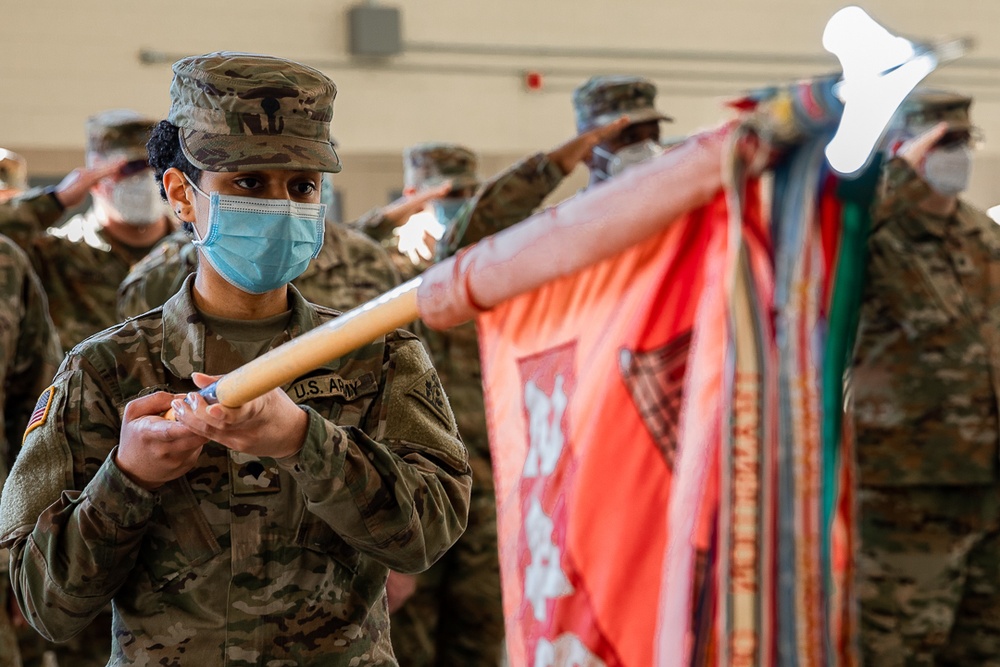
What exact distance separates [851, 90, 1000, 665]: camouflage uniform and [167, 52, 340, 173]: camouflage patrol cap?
2.44m

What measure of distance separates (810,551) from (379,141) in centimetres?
752

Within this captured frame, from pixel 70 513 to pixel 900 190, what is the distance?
2.77 metres

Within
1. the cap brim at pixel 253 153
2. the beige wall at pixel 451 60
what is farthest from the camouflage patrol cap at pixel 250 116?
the beige wall at pixel 451 60

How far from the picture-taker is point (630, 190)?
0.95 m

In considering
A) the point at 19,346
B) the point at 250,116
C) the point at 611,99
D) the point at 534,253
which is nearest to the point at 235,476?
the point at 250,116

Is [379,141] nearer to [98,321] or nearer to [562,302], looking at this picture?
[98,321]

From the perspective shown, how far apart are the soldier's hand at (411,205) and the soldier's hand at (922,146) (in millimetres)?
1798

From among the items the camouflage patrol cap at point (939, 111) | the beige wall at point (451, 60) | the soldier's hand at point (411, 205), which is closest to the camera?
the camouflage patrol cap at point (939, 111)

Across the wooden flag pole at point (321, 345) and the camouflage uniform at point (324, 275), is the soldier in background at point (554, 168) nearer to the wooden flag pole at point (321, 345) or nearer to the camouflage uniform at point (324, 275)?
the camouflage uniform at point (324, 275)

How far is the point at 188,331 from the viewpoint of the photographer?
5.55 ft

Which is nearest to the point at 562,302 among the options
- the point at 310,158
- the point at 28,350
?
the point at 310,158

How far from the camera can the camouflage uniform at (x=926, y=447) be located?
377cm

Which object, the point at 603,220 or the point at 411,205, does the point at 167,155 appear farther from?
the point at 411,205

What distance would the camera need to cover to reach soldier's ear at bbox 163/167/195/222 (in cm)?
175
